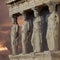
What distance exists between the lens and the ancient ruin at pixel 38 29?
49.4ft

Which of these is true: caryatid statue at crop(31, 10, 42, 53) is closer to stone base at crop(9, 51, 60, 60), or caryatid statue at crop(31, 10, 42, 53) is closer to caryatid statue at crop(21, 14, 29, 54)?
stone base at crop(9, 51, 60, 60)

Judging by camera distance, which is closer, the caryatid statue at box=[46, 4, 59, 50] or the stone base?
the stone base

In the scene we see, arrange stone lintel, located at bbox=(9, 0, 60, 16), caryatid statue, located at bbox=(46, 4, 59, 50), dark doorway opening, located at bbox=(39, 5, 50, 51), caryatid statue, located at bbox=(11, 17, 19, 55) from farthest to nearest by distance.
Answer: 1. caryatid statue, located at bbox=(11, 17, 19, 55)
2. dark doorway opening, located at bbox=(39, 5, 50, 51)
3. stone lintel, located at bbox=(9, 0, 60, 16)
4. caryatid statue, located at bbox=(46, 4, 59, 50)

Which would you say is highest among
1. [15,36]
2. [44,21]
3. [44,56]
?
[44,21]

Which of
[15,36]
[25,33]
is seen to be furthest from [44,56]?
[15,36]

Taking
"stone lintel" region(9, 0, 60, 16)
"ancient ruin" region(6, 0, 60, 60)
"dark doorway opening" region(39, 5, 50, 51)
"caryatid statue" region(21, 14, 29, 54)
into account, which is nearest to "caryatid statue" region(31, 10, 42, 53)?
"ancient ruin" region(6, 0, 60, 60)

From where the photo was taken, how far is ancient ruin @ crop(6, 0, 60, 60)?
15.1 metres

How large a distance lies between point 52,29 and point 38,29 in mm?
894

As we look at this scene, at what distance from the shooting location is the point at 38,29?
15.8 m

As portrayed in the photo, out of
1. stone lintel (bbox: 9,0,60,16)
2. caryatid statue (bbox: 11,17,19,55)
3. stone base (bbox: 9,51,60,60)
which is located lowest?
stone base (bbox: 9,51,60,60)

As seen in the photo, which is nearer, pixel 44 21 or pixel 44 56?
pixel 44 56

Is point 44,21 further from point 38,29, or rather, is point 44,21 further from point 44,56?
point 44,56

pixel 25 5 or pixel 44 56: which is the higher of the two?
pixel 25 5

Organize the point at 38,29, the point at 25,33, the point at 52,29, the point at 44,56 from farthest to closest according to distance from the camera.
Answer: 1. the point at 25,33
2. the point at 38,29
3. the point at 52,29
4. the point at 44,56
